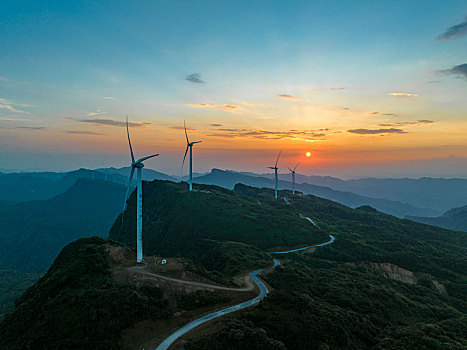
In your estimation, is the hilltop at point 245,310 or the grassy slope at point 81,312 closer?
the grassy slope at point 81,312

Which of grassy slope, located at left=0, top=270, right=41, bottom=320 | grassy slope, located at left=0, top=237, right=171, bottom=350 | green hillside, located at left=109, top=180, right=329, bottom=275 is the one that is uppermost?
grassy slope, located at left=0, top=237, right=171, bottom=350

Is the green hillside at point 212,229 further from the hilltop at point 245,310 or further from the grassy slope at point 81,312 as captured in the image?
the grassy slope at point 81,312

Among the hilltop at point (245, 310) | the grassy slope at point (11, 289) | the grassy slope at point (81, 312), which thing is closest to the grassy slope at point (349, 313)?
the hilltop at point (245, 310)

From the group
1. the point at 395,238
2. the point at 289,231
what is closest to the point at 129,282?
the point at 289,231

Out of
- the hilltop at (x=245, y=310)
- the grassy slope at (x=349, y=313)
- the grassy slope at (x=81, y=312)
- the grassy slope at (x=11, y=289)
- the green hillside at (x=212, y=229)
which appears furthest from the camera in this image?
the grassy slope at (x=11, y=289)

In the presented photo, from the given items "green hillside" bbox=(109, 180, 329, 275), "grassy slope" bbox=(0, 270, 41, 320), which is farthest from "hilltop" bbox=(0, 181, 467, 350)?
"grassy slope" bbox=(0, 270, 41, 320)

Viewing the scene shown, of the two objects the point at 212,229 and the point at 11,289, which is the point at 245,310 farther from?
the point at 11,289

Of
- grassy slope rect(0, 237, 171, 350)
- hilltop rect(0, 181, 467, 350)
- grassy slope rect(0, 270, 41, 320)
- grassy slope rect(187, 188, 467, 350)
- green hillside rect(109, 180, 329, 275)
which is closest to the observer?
grassy slope rect(0, 237, 171, 350)

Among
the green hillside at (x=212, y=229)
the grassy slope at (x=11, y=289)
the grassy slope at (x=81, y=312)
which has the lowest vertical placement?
the grassy slope at (x=11, y=289)

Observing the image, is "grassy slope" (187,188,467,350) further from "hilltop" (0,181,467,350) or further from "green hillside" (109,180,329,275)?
"green hillside" (109,180,329,275)

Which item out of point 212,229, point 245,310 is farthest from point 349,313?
point 212,229

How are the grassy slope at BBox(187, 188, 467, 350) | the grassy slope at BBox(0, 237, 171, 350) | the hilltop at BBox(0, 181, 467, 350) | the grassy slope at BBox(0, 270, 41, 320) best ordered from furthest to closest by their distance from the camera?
the grassy slope at BBox(0, 270, 41, 320), the grassy slope at BBox(187, 188, 467, 350), the hilltop at BBox(0, 181, 467, 350), the grassy slope at BBox(0, 237, 171, 350)
